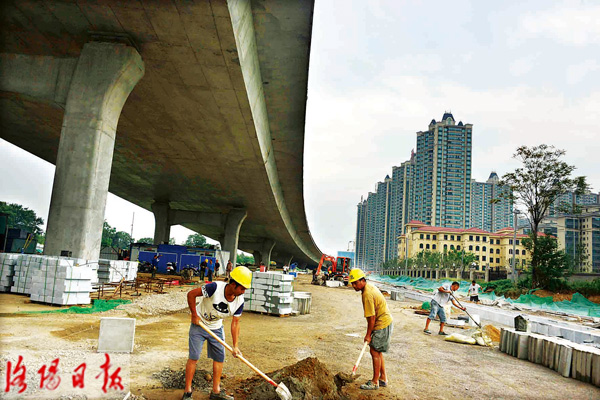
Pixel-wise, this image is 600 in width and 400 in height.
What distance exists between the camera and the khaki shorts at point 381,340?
6469mm

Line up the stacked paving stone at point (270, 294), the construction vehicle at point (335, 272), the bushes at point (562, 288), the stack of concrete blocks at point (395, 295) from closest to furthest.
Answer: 1. the stacked paving stone at point (270, 294)
2. the stack of concrete blocks at point (395, 295)
3. the bushes at point (562, 288)
4. the construction vehicle at point (335, 272)

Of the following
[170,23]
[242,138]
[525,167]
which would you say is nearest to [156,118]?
[242,138]

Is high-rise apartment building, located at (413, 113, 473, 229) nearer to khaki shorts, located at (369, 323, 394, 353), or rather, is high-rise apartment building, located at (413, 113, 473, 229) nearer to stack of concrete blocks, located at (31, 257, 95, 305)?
stack of concrete blocks, located at (31, 257, 95, 305)

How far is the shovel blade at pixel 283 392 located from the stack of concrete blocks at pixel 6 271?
1168cm

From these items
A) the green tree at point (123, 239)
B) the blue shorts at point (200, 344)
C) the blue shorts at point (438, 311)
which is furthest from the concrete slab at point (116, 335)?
the green tree at point (123, 239)

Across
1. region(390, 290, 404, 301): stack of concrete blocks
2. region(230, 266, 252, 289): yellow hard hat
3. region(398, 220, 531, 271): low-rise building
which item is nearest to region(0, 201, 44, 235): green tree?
region(398, 220, 531, 271): low-rise building

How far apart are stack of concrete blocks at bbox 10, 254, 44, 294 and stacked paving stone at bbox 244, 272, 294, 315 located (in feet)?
21.4

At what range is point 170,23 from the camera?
40.5 feet

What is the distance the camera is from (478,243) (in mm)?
113375

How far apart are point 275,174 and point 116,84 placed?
16378mm

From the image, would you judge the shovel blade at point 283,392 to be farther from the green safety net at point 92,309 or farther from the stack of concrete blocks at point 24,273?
the stack of concrete blocks at point 24,273

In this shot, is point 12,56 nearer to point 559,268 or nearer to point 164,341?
point 164,341

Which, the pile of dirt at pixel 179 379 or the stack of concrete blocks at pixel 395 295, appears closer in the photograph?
the pile of dirt at pixel 179 379

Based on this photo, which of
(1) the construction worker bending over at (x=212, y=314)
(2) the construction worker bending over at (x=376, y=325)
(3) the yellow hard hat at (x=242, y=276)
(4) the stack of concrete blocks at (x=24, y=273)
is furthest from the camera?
(4) the stack of concrete blocks at (x=24, y=273)
